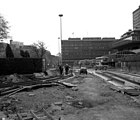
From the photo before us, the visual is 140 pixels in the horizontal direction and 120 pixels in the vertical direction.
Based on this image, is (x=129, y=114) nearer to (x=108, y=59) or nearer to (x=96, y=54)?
(x=108, y=59)

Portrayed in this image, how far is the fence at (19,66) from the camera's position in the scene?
85.2ft

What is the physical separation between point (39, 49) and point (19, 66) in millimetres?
44398

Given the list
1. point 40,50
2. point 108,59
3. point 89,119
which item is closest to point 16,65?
point 89,119

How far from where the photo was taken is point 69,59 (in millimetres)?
134000

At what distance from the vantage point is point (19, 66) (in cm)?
2845

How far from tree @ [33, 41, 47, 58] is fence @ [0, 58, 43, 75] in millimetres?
34760

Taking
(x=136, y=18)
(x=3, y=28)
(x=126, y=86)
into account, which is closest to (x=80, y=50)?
(x=136, y=18)

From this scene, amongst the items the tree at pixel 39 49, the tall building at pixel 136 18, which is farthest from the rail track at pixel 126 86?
the tall building at pixel 136 18

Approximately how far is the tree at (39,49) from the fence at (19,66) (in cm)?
3476

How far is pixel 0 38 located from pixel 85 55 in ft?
350

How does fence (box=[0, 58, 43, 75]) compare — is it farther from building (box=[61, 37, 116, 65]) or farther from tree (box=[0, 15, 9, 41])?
building (box=[61, 37, 116, 65])

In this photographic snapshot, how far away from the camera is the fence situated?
85.2 feet

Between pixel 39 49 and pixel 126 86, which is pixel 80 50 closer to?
pixel 39 49

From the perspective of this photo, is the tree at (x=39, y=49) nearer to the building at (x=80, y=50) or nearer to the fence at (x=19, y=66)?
the fence at (x=19, y=66)
